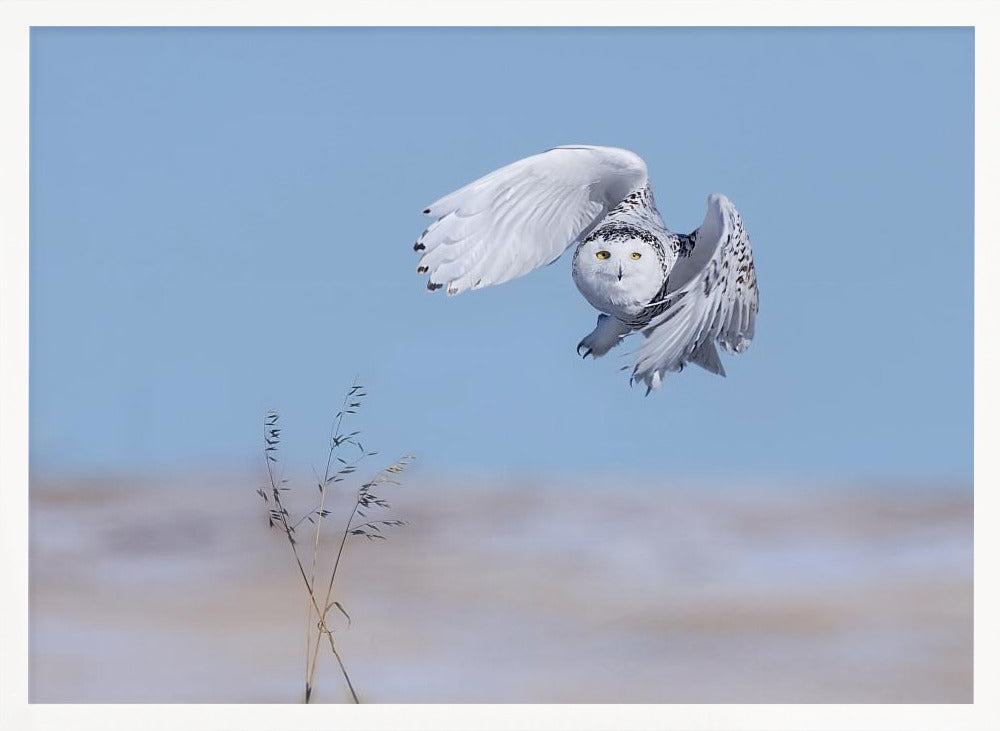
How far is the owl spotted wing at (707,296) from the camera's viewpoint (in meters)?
1.95

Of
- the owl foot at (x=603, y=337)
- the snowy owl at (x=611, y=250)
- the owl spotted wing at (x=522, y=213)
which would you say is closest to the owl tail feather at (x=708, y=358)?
the snowy owl at (x=611, y=250)

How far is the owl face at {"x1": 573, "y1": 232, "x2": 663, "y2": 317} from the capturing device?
2.00 meters

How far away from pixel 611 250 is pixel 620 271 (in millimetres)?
33

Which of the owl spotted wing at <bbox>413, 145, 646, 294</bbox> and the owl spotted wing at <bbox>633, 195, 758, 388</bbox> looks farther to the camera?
the owl spotted wing at <bbox>413, 145, 646, 294</bbox>

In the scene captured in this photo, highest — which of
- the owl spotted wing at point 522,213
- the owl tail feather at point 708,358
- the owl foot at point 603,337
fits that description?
the owl spotted wing at point 522,213

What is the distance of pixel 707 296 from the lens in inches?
77.0

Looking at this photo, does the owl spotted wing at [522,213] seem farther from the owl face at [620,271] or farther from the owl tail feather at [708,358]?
the owl tail feather at [708,358]

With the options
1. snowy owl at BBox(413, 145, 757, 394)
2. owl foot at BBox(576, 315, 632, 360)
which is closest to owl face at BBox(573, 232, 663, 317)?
snowy owl at BBox(413, 145, 757, 394)

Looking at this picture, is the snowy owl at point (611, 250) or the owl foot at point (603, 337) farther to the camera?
the owl foot at point (603, 337)

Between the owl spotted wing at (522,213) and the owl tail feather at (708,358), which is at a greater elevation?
the owl spotted wing at (522,213)

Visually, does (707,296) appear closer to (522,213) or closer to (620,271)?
(620,271)

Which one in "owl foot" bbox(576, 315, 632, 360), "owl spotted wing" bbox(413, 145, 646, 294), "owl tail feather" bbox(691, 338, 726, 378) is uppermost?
"owl spotted wing" bbox(413, 145, 646, 294)

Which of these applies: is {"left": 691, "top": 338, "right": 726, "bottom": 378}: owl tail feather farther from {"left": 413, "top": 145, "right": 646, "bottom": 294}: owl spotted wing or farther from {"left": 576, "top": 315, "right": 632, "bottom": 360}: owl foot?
{"left": 413, "top": 145, "right": 646, "bottom": 294}: owl spotted wing
